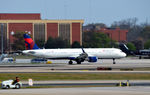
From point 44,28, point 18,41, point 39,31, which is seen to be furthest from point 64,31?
point 18,41

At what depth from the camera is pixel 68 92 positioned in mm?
44938

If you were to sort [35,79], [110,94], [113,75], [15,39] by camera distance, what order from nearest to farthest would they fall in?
[110,94] → [35,79] → [113,75] → [15,39]

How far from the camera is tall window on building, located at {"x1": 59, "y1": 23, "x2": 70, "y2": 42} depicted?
185250 millimetres

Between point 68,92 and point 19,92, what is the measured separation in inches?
191

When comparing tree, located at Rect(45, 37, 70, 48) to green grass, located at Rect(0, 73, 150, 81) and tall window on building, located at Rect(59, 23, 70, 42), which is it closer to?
tall window on building, located at Rect(59, 23, 70, 42)

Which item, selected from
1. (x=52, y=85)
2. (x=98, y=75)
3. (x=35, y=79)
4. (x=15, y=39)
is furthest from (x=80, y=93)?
(x=15, y=39)

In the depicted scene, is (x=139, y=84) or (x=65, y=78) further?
(x=65, y=78)

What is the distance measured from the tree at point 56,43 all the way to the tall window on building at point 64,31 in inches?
470

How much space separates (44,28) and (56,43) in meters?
17.1

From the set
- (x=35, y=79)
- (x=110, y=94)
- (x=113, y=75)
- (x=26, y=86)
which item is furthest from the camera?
(x=113, y=75)

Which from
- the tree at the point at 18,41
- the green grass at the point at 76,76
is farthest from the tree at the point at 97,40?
the green grass at the point at 76,76

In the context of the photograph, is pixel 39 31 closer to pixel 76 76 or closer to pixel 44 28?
pixel 44 28

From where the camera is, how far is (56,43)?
562ft

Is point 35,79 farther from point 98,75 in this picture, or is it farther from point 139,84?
point 139,84
